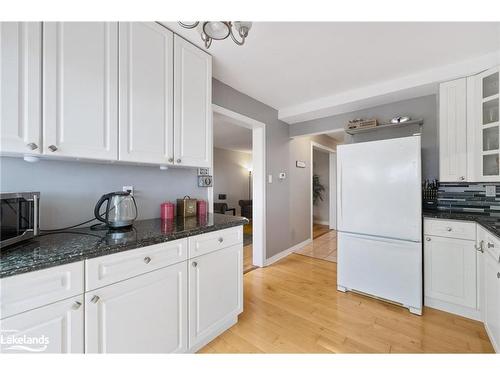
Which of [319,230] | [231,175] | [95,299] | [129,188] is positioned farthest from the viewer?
[231,175]

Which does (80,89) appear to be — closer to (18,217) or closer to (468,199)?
(18,217)

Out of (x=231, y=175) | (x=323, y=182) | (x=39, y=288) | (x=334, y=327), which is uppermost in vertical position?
(x=231, y=175)

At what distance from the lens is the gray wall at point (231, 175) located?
733 centimetres

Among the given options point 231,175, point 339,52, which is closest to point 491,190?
point 339,52

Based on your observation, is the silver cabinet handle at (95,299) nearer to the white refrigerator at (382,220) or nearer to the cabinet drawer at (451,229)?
the white refrigerator at (382,220)

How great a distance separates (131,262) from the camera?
1.09m

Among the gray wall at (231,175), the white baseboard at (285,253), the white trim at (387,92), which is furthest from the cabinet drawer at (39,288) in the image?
the gray wall at (231,175)

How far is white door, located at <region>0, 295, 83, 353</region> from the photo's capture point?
78 centimetres

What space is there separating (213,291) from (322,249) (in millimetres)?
2850

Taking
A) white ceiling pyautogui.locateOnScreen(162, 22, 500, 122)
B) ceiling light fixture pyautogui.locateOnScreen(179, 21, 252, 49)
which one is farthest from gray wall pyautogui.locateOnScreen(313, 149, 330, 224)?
ceiling light fixture pyautogui.locateOnScreen(179, 21, 252, 49)

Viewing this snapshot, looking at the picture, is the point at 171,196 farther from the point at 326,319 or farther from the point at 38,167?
the point at 326,319

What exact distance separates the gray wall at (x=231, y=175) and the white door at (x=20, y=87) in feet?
19.9
